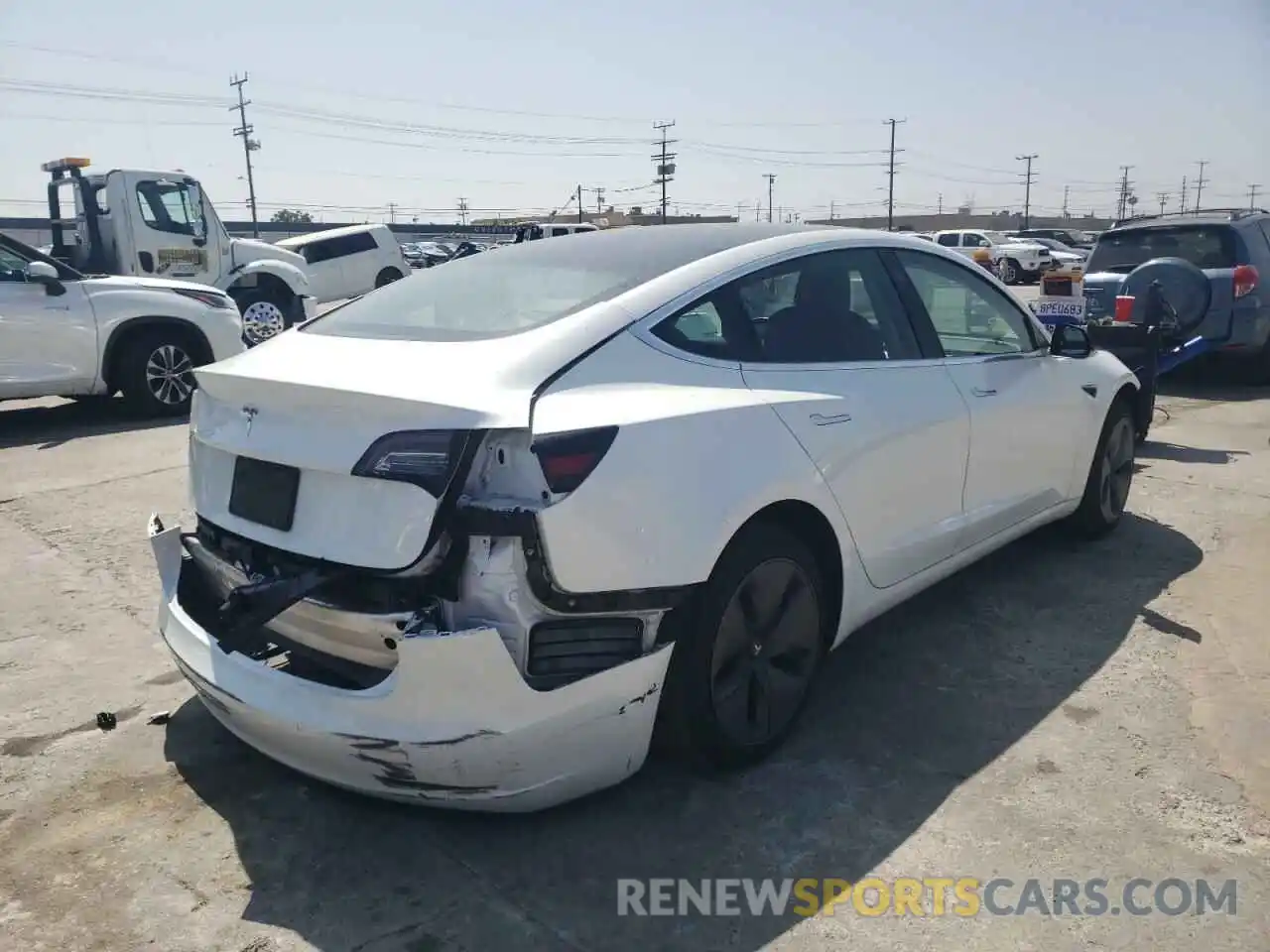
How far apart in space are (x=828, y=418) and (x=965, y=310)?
4.62 feet

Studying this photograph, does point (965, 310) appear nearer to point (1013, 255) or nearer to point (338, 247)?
point (338, 247)

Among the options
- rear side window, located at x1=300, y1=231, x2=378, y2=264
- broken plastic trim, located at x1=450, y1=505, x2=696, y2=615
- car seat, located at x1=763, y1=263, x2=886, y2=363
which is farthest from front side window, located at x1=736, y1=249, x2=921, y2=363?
rear side window, located at x1=300, y1=231, x2=378, y2=264

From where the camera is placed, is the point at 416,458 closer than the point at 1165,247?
Yes

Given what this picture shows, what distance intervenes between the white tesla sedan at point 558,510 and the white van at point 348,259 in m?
19.6

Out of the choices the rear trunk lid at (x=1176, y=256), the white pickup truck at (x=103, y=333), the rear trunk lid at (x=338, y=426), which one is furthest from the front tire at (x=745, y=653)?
the rear trunk lid at (x=1176, y=256)

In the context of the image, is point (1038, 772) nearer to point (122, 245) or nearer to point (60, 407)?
point (60, 407)

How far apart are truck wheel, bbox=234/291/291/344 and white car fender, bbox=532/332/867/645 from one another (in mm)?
12565

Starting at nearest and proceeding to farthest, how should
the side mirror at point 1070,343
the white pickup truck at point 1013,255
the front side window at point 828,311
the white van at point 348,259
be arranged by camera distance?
the front side window at point 828,311 < the side mirror at point 1070,343 < the white van at point 348,259 < the white pickup truck at point 1013,255

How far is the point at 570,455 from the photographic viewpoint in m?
2.40

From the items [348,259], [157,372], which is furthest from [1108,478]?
[348,259]

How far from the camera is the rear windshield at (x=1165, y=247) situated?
9641 millimetres

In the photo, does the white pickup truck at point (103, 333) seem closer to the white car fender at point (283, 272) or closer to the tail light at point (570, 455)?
Answer: the white car fender at point (283, 272)

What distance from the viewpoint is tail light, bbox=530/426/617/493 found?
237 cm

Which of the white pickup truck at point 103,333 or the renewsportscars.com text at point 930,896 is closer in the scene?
the renewsportscars.com text at point 930,896
